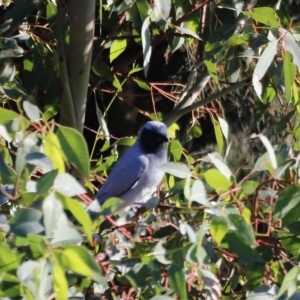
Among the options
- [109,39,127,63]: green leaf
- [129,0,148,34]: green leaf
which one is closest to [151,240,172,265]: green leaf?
[129,0,148,34]: green leaf

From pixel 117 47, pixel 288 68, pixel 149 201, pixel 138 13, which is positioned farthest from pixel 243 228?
pixel 117 47

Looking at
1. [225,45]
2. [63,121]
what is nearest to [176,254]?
[225,45]

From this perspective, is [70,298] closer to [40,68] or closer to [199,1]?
[40,68]

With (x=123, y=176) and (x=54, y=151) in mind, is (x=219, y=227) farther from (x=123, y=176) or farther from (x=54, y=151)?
(x=123, y=176)

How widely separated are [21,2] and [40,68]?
0.67ft

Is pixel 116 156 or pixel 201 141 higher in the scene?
pixel 116 156

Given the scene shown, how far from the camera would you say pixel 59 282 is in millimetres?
868

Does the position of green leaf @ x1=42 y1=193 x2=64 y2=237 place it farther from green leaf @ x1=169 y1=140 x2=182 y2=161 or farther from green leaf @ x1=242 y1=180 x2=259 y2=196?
green leaf @ x1=169 y1=140 x2=182 y2=161

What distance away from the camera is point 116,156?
2234 millimetres

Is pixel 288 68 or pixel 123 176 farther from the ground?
pixel 288 68

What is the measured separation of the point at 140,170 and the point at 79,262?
128 centimetres

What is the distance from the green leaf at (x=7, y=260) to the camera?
91 centimetres

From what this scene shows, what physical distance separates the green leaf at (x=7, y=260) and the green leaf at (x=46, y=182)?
90 mm

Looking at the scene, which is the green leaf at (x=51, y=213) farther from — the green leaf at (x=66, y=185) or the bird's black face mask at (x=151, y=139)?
the bird's black face mask at (x=151, y=139)
